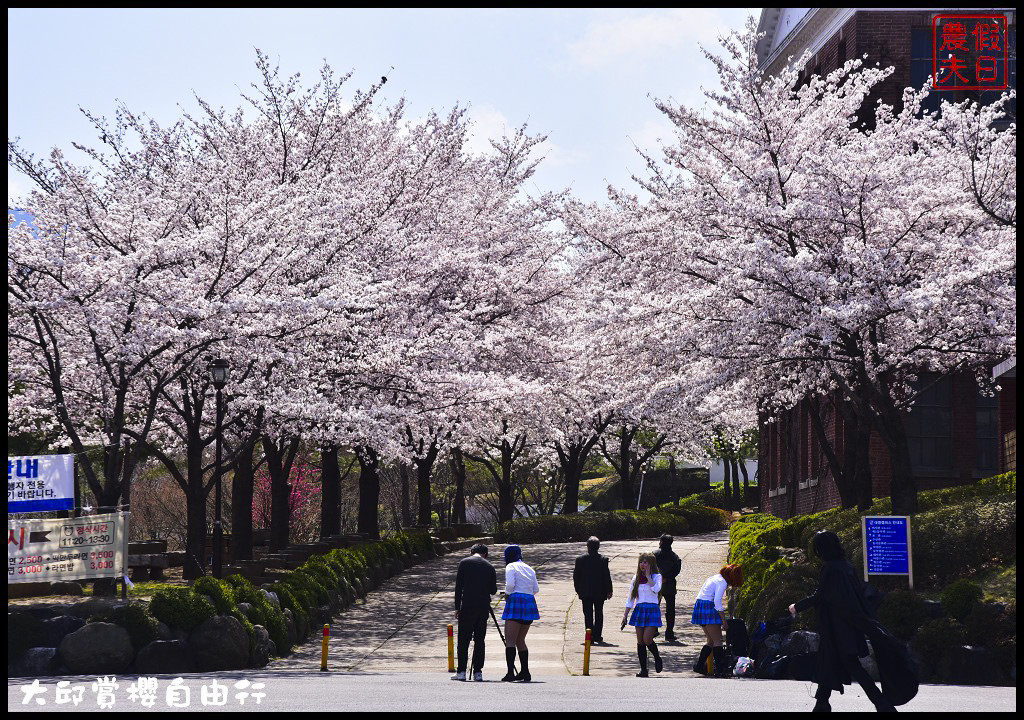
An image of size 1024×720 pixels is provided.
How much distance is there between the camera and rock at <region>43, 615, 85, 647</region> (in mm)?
16203

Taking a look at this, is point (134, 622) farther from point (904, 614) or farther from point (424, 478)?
point (424, 478)

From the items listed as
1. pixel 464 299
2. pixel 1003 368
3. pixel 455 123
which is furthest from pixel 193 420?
pixel 1003 368

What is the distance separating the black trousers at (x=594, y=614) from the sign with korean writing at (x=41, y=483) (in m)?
7.80

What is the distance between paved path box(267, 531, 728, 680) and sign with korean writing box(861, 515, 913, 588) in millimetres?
3051

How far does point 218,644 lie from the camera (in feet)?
55.2

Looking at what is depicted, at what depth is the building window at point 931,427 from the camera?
101ft

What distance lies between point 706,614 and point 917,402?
17045mm

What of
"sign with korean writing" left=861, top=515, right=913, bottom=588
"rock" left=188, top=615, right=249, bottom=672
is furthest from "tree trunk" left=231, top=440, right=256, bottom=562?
"sign with korean writing" left=861, top=515, right=913, bottom=588

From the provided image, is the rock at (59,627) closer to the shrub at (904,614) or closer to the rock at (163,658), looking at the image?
the rock at (163,658)

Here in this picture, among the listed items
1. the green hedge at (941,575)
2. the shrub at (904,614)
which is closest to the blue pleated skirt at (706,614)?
the green hedge at (941,575)

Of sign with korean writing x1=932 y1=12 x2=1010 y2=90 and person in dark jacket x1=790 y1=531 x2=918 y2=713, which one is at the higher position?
sign with korean writing x1=932 y1=12 x2=1010 y2=90

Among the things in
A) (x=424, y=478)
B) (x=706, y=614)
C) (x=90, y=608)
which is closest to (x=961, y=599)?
(x=706, y=614)

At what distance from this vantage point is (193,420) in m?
23.6

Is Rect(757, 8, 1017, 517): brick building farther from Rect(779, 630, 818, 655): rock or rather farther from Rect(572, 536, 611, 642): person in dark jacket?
Rect(779, 630, 818, 655): rock
